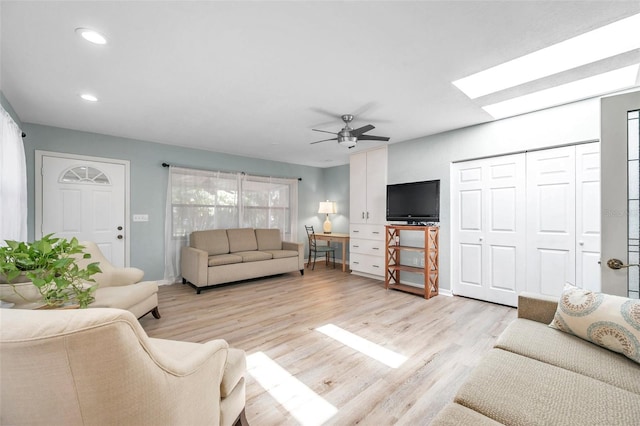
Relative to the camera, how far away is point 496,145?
3572mm

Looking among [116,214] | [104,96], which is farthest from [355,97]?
[116,214]

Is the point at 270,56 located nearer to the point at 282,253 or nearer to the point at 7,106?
the point at 7,106

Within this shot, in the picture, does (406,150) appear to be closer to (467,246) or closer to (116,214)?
(467,246)

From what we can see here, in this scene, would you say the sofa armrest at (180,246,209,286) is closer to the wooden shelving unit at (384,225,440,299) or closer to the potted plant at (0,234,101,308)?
the potted plant at (0,234,101,308)

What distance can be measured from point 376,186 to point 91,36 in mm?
4177

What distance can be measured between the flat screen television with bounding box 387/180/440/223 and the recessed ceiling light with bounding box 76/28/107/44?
3878 mm

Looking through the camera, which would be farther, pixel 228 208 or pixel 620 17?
pixel 228 208

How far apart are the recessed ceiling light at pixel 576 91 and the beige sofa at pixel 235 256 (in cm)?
397

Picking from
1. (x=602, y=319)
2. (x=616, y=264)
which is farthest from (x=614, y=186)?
(x=602, y=319)

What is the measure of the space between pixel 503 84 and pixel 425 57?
119 centimetres

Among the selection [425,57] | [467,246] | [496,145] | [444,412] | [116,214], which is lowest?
[444,412]

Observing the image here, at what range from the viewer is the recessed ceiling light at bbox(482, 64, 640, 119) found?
8.76 feet

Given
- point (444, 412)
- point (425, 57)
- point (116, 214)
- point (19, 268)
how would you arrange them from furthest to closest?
point (116, 214) < point (425, 57) < point (19, 268) < point (444, 412)

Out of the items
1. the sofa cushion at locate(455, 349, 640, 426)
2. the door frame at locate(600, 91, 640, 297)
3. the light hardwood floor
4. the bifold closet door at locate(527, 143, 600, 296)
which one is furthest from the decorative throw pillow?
the bifold closet door at locate(527, 143, 600, 296)
